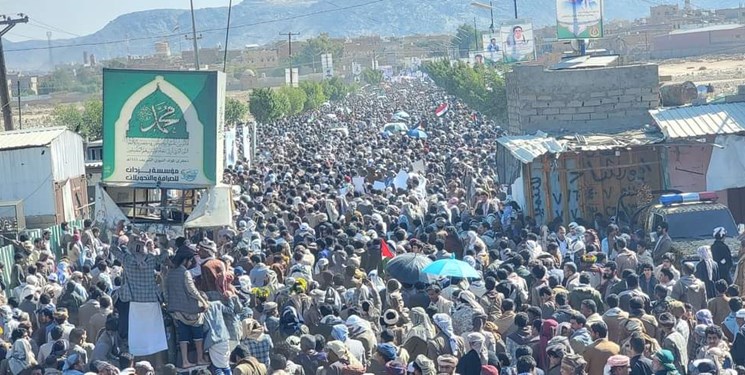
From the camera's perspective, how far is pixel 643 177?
832 inches

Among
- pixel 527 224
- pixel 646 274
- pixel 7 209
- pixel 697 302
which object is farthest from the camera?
pixel 7 209

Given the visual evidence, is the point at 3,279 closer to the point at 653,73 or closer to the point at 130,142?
the point at 130,142

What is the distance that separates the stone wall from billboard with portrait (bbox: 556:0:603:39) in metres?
6.34

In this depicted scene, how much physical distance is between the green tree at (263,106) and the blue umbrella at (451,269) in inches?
1733

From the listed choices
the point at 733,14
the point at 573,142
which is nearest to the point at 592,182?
the point at 573,142

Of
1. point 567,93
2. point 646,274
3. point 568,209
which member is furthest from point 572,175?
point 646,274

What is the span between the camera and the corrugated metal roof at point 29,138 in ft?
80.1

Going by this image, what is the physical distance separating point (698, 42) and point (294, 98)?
53432mm

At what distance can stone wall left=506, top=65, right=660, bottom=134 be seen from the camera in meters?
25.2

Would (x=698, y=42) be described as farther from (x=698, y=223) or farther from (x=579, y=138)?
(x=698, y=223)

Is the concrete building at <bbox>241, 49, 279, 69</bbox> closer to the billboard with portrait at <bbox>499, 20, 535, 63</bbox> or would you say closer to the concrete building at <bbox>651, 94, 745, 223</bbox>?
the billboard with portrait at <bbox>499, 20, 535, 63</bbox>

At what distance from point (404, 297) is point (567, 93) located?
13275mm

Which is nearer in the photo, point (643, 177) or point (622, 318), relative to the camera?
point (622, 318)

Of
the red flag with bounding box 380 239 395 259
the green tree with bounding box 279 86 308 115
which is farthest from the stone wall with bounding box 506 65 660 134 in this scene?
the green tree with bounding box 279 86 308 115
